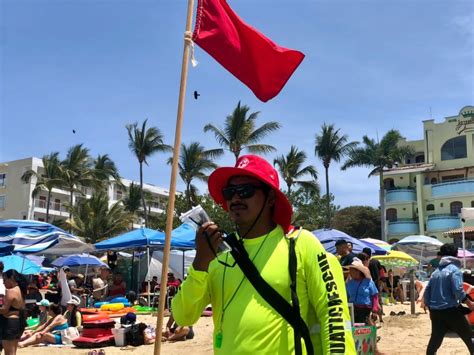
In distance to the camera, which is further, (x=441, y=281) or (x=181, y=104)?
(x=441, y=281)

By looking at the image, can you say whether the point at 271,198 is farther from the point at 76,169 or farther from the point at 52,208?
the point at 52,208

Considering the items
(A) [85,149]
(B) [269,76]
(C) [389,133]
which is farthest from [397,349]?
(A) [85,149]

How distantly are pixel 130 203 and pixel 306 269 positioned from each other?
185 feet

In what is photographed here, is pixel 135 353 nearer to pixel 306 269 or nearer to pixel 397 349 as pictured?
pixel 397 349

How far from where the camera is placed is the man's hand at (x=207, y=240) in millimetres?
2369

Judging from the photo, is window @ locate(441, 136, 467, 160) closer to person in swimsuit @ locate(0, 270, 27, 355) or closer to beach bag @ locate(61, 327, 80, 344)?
beach bag @ locate(61, 327, 80, 344)

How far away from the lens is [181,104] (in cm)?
444

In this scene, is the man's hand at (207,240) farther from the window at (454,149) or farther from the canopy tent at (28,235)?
the window at (454,149)

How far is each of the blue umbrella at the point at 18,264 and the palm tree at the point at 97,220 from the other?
2997 centimetres

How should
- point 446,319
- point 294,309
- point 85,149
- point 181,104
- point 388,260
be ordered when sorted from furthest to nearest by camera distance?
1. point 85,149
2. point 388,260
3. point 446,319
4. point 181,104
5. point 294,309

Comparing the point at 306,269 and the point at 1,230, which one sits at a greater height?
the point at 1,230

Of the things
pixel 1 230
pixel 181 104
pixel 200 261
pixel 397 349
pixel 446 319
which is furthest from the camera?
pixel 1 230

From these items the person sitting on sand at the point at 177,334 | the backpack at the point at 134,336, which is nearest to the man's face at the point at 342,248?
the person sitting on sand at the point at 177,334

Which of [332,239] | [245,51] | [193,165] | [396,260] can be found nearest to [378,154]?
[193,165]
